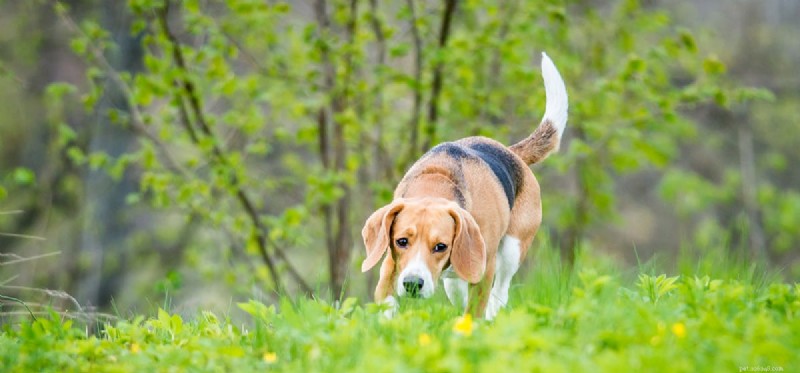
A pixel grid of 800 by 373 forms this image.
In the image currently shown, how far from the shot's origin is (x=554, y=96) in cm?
693

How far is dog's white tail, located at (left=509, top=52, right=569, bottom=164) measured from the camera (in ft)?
22.4

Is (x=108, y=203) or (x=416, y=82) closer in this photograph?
(x=416, y=82)

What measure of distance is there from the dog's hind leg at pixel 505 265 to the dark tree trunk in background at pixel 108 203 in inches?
350

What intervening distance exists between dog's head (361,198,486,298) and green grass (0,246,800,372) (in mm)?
272

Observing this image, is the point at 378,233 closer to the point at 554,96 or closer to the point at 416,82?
the point at 554,96

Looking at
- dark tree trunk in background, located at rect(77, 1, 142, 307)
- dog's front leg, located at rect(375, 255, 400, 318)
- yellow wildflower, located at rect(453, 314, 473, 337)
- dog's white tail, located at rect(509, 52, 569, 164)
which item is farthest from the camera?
dark tree trunk in background, located at rect(77, 1, 142, 307)

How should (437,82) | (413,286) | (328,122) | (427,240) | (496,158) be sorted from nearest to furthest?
1. (413,286)
2. (427,240)
3. (496,158)
4. (437,82)
5. (328,122)

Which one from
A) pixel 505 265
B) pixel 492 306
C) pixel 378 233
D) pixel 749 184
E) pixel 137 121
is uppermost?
pixel 378 233

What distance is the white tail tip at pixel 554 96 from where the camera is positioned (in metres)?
6.83

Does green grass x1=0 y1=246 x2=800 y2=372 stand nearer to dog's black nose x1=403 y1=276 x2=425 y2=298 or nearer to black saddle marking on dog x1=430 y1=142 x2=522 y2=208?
dog's black nose x1=403 y1=276 x2=425 y2=298

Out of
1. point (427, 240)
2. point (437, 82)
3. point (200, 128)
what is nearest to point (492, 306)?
point (427, 240)

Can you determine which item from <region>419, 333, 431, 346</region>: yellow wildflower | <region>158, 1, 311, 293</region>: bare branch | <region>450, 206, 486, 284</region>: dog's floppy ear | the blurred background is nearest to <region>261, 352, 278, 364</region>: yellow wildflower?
<region>419, 333, 431, 346</region>: yellow wildflower

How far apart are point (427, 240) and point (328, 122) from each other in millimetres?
5469

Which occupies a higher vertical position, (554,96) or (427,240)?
(554,96)
